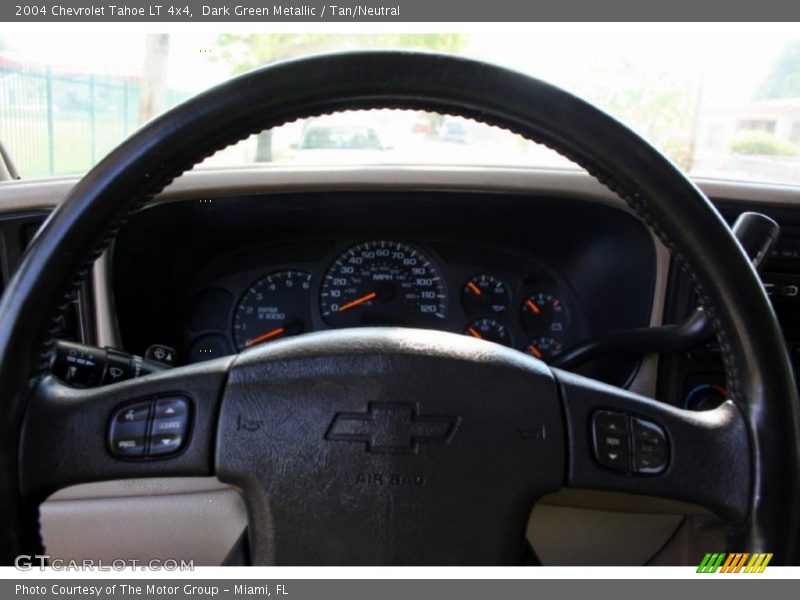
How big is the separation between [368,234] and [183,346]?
565 mm

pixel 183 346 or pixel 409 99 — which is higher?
pixel 409 99

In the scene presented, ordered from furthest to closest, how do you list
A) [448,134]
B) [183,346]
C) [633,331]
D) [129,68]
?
[448,134]
[129,68]
[183,346]
[633,331]

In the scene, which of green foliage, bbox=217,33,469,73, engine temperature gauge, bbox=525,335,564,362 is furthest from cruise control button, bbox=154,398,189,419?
engine temperature gauge, bbox=525,335,564,362

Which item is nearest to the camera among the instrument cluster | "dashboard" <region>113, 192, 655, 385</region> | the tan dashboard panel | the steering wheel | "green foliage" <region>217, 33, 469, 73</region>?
the steering wheel

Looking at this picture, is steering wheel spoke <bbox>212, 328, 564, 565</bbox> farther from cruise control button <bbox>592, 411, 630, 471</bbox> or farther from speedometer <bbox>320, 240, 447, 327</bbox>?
speedometer <bbox>320, 240, 447, 327</bbox>

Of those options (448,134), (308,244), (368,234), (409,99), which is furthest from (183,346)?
(409,99)

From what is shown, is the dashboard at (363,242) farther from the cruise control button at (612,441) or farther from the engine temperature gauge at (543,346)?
the cruise control button at (612,441)

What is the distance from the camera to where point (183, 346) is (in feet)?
6.16

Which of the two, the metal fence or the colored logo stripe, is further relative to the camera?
the metal fence

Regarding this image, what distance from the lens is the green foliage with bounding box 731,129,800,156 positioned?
191cm

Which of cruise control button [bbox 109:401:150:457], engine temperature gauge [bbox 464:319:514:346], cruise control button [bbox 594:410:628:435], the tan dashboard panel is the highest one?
cruise control button [bbox 594:410:628:435]

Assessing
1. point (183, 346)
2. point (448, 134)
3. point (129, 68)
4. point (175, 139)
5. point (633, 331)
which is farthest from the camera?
point (448, 134)

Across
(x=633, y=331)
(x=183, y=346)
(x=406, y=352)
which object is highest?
(x=406, y=352)

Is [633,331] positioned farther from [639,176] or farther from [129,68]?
[129,68]
